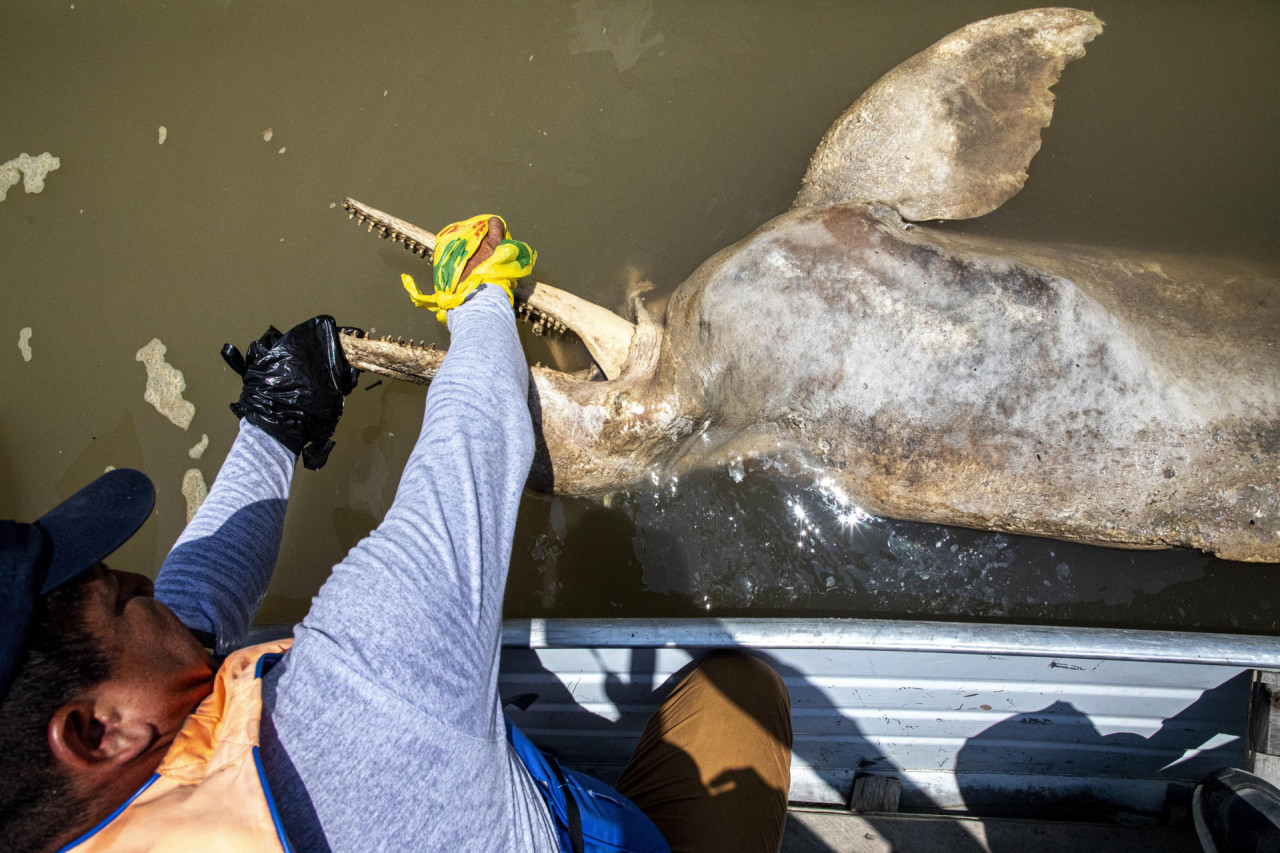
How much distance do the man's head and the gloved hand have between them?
120 centimetres

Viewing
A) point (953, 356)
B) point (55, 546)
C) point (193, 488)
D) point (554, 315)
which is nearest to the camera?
point (55, 546)

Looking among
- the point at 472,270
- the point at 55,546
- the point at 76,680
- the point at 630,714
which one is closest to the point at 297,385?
the point at 472,270

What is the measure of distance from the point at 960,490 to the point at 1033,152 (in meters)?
1.99

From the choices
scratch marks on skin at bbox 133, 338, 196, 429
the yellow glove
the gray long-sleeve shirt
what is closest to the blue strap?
the gray long-sleeve shirt

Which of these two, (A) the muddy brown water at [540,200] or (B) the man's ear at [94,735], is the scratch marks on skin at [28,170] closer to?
(A) the muddy brown water at [540,200]

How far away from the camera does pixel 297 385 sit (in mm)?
2691

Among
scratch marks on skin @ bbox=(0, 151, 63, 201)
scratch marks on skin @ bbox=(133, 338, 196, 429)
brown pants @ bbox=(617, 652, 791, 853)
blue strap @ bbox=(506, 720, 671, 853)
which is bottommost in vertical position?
brown pants @ bbox=(617, 652, 791, 853)

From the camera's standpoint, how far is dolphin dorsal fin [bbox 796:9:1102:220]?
3576 millimetres

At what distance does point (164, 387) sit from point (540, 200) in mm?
2911

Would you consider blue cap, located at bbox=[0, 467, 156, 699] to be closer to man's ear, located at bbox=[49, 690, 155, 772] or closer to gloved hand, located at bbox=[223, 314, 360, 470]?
man's ear, located at bbox=[49, 690, 155, 772]

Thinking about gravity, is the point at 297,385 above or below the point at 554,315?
below

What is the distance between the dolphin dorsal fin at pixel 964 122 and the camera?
3576mm

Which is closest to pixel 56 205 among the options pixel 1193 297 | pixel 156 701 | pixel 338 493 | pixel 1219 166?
pixel 338 493

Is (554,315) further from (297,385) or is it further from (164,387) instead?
(164,387)
